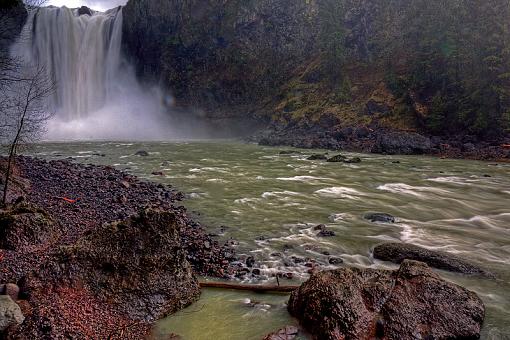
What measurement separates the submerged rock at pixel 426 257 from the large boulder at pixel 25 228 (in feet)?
24.2

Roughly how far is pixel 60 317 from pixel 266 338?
2.59 m

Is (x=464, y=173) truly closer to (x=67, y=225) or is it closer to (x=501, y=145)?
(x=501, y=145)

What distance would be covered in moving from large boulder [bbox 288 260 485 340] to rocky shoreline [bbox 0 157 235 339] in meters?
2.10

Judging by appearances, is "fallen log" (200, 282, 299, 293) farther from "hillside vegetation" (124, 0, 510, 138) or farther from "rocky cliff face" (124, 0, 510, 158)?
"hillside vegetation" (124, 0, 510, 138)

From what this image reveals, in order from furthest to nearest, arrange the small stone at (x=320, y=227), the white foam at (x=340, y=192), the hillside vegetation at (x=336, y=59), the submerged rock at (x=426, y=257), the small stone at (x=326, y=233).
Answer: the hillside vegetation at (x=336, y=59) < the white foam at (x=340, y=192) < the small stone at (x=320, y=227) < the small stone at (x=326, y=233) < the submerged rock at (x=426, y=257)

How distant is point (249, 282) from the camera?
6.54 m

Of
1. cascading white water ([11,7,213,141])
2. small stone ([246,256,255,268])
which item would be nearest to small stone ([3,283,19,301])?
small stone ([246,256,255,268])

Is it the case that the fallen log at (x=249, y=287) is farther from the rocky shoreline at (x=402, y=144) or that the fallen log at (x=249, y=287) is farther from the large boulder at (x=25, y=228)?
the rocky shoreline at (x=402, y=144)

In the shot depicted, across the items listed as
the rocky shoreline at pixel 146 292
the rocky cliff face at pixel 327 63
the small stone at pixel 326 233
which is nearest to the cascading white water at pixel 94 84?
the rocky cliff face at pixel 327 63

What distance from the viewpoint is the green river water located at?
540 cm

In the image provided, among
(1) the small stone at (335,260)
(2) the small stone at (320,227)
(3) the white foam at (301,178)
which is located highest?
(3) the white foam at (301,178)

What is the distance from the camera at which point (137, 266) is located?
5391 mm

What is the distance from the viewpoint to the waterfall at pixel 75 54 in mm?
52562

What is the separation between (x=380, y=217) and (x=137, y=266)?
8.26 m
